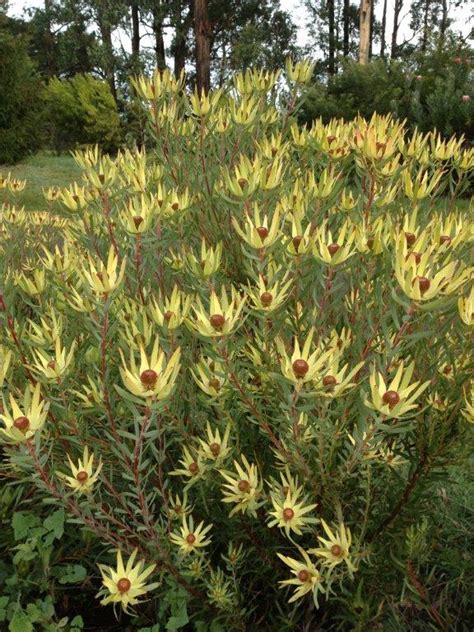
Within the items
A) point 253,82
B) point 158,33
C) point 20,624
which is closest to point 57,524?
point 20,624

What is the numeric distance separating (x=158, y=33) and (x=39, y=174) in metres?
18.5

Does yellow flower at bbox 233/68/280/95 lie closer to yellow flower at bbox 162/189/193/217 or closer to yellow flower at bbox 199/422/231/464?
yellow flower at bbox 162/189/193/217

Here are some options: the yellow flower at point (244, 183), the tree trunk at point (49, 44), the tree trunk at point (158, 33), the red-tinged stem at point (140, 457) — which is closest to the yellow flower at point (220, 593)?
the red-tinged stem at point (140, 457)

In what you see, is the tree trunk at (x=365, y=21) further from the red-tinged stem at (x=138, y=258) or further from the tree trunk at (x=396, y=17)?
the tree trunk at (x=396, y=17)

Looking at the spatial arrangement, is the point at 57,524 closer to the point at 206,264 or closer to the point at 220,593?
the point at 220,593

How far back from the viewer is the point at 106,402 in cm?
144

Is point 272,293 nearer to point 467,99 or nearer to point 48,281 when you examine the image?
point 48,281

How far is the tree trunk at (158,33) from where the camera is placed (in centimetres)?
2664

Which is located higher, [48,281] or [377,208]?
[377,208]

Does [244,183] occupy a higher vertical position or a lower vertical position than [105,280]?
higher

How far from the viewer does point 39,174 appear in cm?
1266

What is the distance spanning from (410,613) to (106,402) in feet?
4.31

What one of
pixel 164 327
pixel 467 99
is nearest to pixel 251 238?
pixel 164 327

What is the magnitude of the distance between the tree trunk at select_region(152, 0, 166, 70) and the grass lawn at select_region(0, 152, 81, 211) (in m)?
13.6
